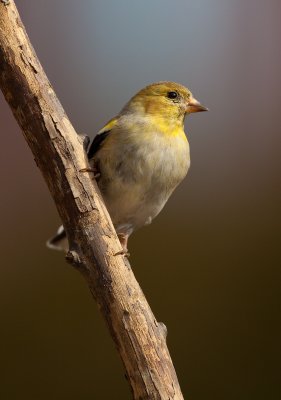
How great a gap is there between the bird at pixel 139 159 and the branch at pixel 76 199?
0.40m

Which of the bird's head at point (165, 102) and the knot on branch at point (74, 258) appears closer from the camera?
the knot on branch at point (74, 258)

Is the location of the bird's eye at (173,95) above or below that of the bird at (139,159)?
above

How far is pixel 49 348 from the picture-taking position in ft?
13.9

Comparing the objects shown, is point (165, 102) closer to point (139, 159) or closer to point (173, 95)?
point (173, 95)

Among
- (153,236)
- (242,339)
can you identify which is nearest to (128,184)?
(153,236)

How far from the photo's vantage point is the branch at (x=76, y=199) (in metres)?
1.95

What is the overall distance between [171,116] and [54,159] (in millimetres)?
841

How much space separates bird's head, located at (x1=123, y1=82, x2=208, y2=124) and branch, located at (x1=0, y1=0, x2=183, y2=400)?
72 centimetres

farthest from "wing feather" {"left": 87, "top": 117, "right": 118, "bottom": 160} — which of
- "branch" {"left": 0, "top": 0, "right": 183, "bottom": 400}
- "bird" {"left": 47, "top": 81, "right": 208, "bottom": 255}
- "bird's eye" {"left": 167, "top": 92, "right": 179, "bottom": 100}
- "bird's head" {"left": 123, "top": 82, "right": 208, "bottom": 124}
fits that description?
"branch" {"left": 0, "top": 0, "right": 183, "bottom": 400}

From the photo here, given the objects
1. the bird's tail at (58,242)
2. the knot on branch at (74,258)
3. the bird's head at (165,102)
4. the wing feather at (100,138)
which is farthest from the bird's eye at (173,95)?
the knot on branch at (74,258)

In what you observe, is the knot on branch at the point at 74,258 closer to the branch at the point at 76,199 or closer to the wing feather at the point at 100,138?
the branch at the point at 76,199

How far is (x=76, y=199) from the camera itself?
202 cm

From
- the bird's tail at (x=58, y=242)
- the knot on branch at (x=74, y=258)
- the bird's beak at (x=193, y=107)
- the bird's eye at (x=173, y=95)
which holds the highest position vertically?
the bird's eye at (x=173, y=95)

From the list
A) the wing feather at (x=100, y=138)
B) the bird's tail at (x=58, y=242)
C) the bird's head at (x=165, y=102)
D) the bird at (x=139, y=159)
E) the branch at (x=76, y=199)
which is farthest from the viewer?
the bird's tail at (x=58, y=242)
